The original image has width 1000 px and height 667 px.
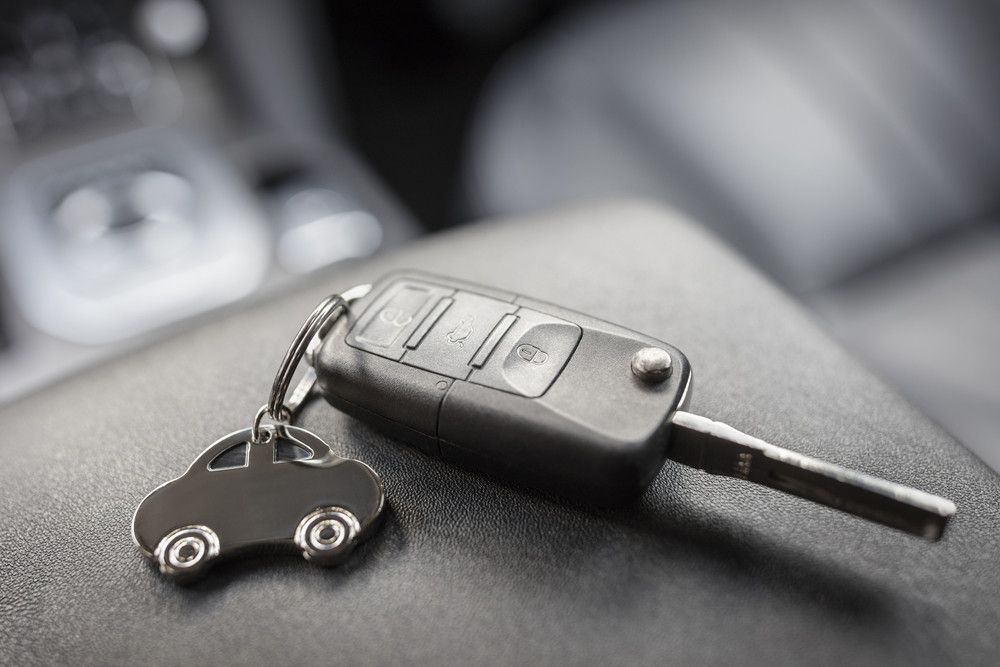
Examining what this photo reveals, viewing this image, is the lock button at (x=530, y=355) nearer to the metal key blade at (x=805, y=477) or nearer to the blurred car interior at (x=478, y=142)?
the metal key blade at (x=805, y=477)

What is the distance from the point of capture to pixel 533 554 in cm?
42

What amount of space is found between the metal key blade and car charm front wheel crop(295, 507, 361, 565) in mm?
161

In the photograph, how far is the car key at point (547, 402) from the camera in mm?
401

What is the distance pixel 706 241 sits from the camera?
616 millimetres

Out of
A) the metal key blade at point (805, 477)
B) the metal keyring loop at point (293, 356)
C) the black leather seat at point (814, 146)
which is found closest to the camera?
the metal key blade at point (805, 477)

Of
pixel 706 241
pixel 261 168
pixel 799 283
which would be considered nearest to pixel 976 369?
pixel 799 283

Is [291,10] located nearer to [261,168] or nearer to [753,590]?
[261,168]

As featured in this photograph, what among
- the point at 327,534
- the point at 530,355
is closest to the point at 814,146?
the point at 530,355

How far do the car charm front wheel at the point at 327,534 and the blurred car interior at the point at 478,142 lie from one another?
49 cm

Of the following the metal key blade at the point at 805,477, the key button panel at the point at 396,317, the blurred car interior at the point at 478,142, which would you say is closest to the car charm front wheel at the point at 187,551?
the key button panel at the point at 396,317

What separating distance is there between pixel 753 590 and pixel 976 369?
1.40 ft

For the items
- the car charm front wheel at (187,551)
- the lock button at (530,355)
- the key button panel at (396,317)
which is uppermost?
the lock button at (530,355)

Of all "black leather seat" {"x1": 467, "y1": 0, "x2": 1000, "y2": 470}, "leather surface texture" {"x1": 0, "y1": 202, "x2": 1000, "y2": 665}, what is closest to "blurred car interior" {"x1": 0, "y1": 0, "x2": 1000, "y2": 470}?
"black leather seat" {"x1": 467, "y1": 0, "x2": 1000, "y2": 470}

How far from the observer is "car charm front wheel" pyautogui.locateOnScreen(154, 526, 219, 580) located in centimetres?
42
